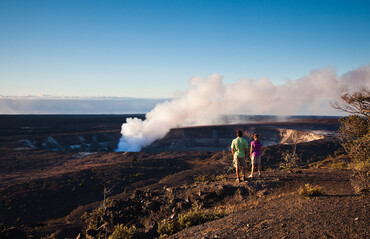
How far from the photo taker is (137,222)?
379 inches

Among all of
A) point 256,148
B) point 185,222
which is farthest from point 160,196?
point 256,148

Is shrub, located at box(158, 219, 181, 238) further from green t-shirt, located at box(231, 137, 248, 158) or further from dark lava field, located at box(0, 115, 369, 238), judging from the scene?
green t-shirt, located at box(231, 137, 248, 158)

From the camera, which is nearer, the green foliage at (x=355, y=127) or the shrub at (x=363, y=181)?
the shrub at (x=363, y=181)

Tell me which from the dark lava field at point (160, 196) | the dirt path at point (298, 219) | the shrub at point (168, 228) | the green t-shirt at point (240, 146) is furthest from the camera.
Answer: the green t-shirt at point (240, 146)

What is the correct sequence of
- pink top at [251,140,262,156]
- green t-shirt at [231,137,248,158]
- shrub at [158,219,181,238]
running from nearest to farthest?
shrub at [158,219,181,238] → green t-shirt at [231,137,248,158] → pink top at [251,140,262,156]

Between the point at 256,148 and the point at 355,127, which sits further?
the point at 355,127

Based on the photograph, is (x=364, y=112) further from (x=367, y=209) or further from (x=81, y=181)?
(x=81, y=181)

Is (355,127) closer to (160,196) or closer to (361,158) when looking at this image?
(361,158)

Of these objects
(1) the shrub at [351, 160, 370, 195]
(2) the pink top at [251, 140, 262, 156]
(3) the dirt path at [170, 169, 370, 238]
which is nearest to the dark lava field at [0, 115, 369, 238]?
(3) the dirt path at [170, 169, 370, 238]

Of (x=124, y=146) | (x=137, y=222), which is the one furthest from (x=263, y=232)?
(x=124, y=146)

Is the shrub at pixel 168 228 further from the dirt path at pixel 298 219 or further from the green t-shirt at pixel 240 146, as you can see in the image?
the green t-shirt at pixel 240 146

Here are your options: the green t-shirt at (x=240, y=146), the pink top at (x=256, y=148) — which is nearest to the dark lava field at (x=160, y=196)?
the pink top at (x=256, y=148)

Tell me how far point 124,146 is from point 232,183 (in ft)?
142

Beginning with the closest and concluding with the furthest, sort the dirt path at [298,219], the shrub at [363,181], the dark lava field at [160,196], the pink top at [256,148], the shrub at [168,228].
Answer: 1. the dirt path at [298,219]
2. the dark lava field at [160,196]
3. the shrub at [168,228]
4. the shrub at [363,181]
5. the pink top at [256,148]
